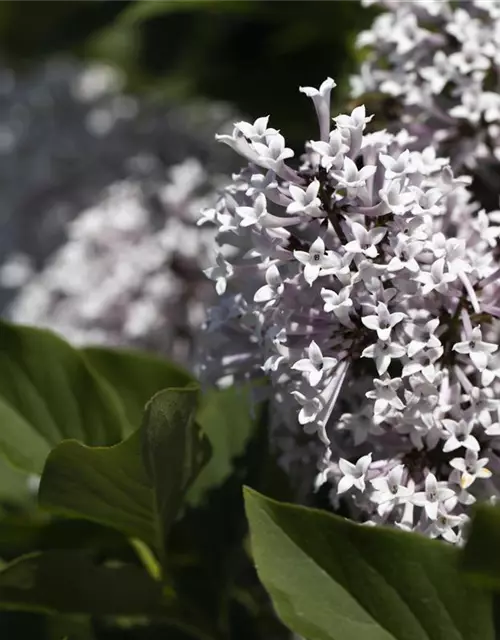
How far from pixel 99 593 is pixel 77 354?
17cm

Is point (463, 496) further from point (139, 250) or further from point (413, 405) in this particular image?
point (139, 250)

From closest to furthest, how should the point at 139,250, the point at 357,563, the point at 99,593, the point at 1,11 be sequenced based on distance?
the point at 357,563 → the point at 99,593 → the point at 139,250 → the point at 1,11

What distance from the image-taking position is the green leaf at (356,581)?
0.53m

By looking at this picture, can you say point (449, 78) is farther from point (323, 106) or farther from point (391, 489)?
point (391, 489)

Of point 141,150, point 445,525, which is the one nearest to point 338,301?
point 445,525

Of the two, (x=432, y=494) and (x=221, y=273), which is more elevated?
(x=221, y=273)

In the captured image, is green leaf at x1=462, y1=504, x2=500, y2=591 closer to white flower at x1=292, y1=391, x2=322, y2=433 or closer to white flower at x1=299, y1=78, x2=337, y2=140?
white flower at x1=292, y1=391, x2=322, y2=433

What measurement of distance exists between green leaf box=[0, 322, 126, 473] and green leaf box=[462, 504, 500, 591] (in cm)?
34

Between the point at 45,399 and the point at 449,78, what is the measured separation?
1.22ft

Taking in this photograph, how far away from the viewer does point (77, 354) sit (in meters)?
0.78

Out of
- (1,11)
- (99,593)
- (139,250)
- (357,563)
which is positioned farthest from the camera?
(1,11)

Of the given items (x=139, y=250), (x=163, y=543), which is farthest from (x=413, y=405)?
(x=139, y=250)

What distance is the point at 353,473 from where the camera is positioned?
0.59 m

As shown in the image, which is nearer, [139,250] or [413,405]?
[413,405]
